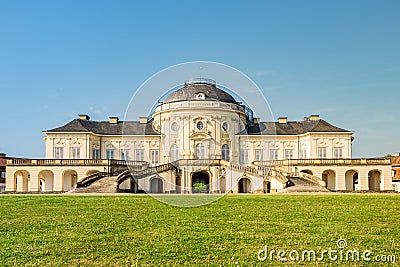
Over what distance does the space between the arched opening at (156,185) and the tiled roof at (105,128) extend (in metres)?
9.50

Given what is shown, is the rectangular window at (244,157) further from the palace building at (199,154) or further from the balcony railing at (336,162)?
the balcony railing at (336,162)

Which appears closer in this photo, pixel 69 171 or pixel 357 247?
pixel 357 247

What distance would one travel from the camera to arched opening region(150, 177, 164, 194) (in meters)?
47.2

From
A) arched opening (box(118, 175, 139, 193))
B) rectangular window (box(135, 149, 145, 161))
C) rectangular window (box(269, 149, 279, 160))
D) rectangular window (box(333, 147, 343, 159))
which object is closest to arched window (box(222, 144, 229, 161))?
rectangular window (box(269, 149, 279, 160))

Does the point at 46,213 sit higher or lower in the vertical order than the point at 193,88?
lower

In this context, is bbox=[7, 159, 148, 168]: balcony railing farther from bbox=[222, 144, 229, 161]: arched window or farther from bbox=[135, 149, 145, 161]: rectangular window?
bbox=[222, 144, 229, 161]: arched window

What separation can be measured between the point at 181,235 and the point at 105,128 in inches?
1911

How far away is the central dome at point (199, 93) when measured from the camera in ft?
176

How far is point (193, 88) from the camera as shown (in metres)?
54.6

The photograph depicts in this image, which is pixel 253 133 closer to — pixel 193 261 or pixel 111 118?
pixel 111 118

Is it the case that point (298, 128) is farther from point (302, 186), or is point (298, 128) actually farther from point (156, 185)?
point (302, 186)

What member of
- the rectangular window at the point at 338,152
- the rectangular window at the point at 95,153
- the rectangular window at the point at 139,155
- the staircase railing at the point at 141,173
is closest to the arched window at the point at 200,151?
the staircase railing at the point at 141,173

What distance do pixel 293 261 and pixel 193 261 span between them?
6.60ft

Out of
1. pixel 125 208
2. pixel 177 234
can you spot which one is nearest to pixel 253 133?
pixel 125 208
